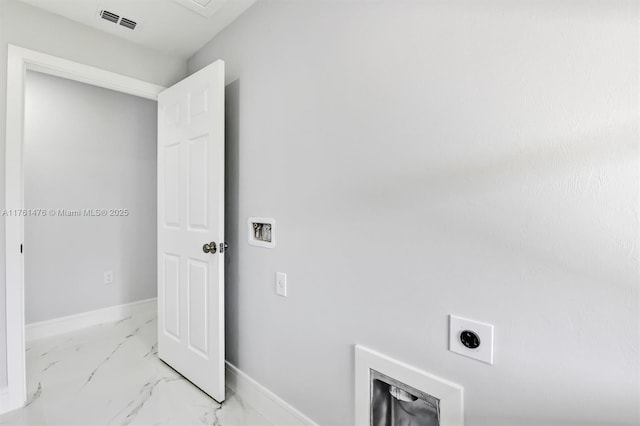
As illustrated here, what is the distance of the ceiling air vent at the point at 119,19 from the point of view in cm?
193

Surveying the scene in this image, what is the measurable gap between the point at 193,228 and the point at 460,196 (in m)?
1.61

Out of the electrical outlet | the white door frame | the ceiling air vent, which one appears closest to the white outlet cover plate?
the electrical outlet

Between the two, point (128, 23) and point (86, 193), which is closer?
point (128, 23)

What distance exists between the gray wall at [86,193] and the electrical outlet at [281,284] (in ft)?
7.69

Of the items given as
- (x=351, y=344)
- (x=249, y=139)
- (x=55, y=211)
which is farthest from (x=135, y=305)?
(x=351, y=344)

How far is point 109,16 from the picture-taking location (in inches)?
77.0

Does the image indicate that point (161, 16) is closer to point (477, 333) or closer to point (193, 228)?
point (193, 228)

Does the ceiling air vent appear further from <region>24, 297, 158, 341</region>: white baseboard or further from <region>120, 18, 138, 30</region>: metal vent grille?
<region>24, 297, 158, 341</region>: white baseboard

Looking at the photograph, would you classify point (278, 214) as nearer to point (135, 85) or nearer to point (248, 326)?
point (248, 326)

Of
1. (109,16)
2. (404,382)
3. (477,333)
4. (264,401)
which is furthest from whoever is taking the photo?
(109,16)

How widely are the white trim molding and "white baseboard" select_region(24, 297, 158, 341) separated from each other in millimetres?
2875

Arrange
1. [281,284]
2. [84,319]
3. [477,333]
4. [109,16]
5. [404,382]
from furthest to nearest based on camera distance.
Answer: [84,319] → [109,16] → [281,284] → [404,382] → [477,333]

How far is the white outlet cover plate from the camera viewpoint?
39.2 inches

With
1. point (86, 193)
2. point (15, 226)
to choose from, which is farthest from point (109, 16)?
point (86, 193)
